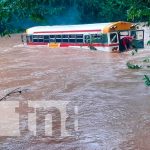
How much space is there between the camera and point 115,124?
362 inches

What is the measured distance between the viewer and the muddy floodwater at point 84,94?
8156mm

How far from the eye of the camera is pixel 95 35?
20359mm

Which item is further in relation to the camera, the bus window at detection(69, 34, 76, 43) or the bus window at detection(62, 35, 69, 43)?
the bus window at detection(62, 35, 69, 43)

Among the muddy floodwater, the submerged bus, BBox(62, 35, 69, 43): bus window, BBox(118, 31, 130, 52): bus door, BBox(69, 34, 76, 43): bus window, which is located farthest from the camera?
BBox(62, 35, 69, 43): bus window

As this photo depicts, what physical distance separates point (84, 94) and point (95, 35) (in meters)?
8.41

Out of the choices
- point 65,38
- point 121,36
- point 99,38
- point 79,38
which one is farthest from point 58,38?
point 121,36

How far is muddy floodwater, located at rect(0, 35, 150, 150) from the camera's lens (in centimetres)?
816

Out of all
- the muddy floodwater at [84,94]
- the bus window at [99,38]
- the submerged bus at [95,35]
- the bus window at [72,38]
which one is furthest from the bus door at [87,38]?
the bus window at [72,38]

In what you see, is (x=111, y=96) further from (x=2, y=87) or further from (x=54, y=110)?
(x=2, y=87)

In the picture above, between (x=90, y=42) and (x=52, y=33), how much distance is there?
3289mm

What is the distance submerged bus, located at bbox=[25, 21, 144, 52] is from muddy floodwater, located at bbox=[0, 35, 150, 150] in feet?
1.60

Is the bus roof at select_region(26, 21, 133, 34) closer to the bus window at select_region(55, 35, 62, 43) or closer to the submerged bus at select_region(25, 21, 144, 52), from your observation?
the submerged bus at select_region(25, 21, 144, 52)

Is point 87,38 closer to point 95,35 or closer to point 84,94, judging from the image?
point 95,35

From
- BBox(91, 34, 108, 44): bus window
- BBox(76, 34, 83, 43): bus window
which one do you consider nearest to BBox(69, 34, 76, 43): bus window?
BBox(76, 34, 83, 43): bus window
